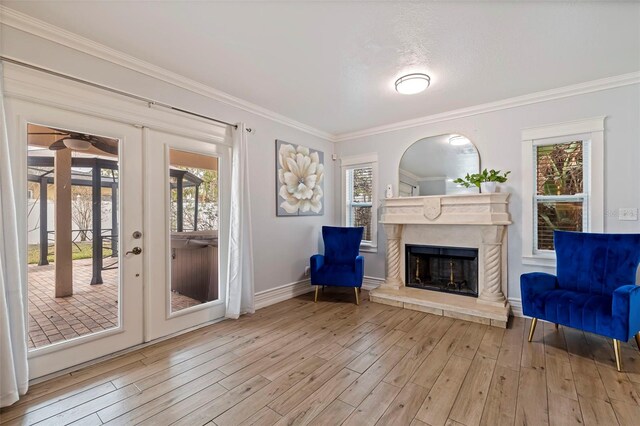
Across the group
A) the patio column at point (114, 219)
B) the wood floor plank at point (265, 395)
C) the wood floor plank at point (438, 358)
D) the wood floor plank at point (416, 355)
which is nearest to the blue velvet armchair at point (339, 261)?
the wood floor plank at point (416, 355)

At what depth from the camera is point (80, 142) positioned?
7.43 ft

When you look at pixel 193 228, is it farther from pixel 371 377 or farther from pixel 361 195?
pixel 361 195

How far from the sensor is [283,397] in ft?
6.13

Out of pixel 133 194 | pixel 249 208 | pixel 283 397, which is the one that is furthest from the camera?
pixel 249 208

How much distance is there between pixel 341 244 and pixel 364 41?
2.65 meters

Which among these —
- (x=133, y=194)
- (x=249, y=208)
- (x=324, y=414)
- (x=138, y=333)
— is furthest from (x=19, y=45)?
(x=324, y=414)

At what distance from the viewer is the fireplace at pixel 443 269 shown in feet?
12.1

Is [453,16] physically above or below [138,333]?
above

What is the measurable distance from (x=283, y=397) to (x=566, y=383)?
6.60ft

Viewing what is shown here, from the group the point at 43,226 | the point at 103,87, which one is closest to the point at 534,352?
the point at 43,226

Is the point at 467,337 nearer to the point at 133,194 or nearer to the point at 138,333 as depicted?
the point at 138,333

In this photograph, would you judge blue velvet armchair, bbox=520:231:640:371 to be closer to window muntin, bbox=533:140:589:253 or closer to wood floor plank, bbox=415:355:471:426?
window muntin, bbox=533:140:589:253

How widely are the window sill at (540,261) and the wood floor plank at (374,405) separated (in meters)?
2.39

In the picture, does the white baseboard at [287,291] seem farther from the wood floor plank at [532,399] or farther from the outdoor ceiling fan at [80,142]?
the wood floor plank at [532,399]
